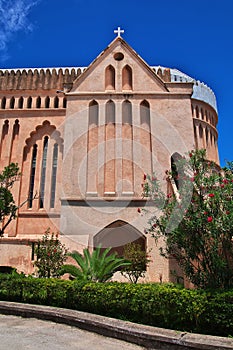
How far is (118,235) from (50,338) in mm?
10030

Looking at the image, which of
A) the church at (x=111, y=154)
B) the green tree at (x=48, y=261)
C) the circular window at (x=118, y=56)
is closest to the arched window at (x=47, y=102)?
the church at (x=111, y=154)

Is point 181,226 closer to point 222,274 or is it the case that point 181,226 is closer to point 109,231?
point 222,274

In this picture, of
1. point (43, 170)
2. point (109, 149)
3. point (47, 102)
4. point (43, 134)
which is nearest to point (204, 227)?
point (109, 149)

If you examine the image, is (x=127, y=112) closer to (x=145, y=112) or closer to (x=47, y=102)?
(x=145, y=112)

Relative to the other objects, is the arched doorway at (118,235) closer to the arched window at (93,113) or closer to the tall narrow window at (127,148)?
the tall narrow window at (127,148)

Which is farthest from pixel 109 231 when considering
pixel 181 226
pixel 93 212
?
pixel 181 226

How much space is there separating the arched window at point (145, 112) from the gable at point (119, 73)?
734mm

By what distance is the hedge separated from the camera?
18.4 feet

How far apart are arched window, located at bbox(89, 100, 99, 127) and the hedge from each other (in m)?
9.84

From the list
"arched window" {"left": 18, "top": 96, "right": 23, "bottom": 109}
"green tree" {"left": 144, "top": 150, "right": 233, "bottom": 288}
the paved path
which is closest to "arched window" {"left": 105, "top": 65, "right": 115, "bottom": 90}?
"arched window" {"left": 18, "top": 96, "right": 23, "bottom": 109}

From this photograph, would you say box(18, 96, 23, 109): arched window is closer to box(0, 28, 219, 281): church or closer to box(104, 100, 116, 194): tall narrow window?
box(0, 28, 219, 281): church

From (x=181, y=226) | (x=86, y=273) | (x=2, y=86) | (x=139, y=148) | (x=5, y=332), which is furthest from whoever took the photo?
(x=2, y=86)

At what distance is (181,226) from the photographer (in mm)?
7051

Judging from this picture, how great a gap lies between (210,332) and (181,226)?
226 centimetres
